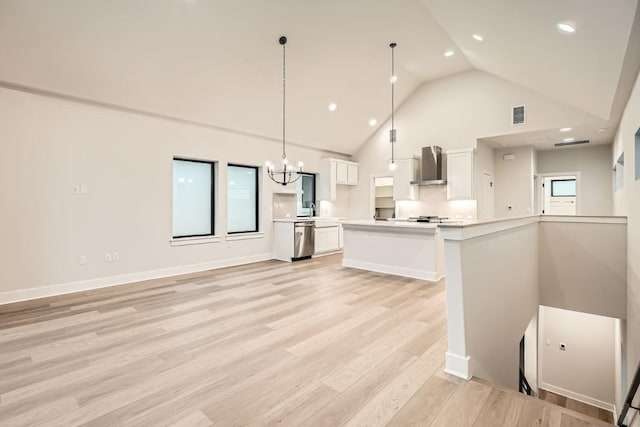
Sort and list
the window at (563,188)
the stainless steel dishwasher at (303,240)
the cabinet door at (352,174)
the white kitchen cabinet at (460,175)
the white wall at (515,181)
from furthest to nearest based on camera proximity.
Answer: the window at (563,188) < the cabinet door at (352,174) < the white wall at (515,181) < the white kitchen cabinet at (460,175) < the stainless steel dishwasher at (303,240)

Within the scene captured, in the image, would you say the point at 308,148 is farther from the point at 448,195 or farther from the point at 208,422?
the point at 208,422

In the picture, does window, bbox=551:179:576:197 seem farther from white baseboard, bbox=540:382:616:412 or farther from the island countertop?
the island countertop

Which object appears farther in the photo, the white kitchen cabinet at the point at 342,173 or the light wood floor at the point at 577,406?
the white kitchen cabinet at the point at 342,173

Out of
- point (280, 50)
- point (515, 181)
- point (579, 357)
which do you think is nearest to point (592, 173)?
point (515, 181)

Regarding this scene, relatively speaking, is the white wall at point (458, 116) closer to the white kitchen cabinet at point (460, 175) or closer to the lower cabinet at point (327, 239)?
the white kitchen cabinet at point (460, 175)

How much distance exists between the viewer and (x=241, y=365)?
8.44 feet

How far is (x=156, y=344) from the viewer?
9.70 feet

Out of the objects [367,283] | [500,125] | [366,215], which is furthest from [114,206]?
[500,125]

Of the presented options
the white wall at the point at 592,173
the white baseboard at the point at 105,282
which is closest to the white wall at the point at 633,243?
the white wall at the point at 592,173

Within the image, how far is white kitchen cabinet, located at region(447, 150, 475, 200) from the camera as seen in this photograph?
287 inches

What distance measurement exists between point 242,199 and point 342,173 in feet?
10.3

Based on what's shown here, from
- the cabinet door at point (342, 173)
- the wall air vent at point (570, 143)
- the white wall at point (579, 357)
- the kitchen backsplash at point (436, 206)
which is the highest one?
the wall air vent at point (570, 143)

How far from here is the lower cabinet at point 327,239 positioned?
7768 millimetres

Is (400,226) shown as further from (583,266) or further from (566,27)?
(566,27)
